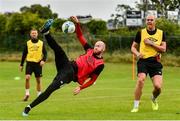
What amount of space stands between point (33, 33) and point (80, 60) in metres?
6.37

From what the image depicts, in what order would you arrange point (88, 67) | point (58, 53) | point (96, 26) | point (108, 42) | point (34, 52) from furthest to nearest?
point (96, 26)
point (108, 42)
point (34, 52)
point (88, 67)
point (58, 53)

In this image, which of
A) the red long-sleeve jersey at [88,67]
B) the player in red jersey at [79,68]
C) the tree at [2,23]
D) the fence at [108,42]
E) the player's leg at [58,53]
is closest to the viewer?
the player's leg at [58,53]

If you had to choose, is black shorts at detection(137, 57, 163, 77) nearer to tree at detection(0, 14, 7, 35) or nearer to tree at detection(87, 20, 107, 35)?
tree at detection(87, 20, 107, 35)

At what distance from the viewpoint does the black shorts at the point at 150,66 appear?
15453 millimetres

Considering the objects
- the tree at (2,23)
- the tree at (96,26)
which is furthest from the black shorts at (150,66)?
the tree at (2,23)

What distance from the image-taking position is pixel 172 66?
49.5 meters

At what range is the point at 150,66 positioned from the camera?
15500 mm

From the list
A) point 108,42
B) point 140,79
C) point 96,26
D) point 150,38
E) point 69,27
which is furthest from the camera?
point 96,26

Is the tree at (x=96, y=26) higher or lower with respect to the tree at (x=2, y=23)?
lower

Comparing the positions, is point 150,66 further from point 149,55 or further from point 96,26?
point 96,26

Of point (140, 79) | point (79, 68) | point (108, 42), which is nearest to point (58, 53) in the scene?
point (79, 68)

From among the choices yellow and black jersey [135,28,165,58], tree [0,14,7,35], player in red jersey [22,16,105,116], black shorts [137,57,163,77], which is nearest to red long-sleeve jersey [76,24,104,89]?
player in red jersey [22,16,105,116]

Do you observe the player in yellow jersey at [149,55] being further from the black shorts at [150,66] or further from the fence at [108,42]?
the fence at [108,42]

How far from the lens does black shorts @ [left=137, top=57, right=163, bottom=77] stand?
1545cm
